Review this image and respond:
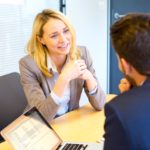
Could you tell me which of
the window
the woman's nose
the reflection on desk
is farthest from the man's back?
the window

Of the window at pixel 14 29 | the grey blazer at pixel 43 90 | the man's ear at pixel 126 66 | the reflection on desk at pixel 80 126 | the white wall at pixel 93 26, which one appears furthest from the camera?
the white wall at pixel 93 26

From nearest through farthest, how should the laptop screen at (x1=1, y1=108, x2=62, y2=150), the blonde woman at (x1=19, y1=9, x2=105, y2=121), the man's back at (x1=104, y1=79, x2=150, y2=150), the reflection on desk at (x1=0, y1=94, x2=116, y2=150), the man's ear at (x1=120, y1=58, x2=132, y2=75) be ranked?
1. the man's back at (x1=104, y1=79, x2=150, y2=150)
2. the man's ear at (x1=120, y1=58, x2=132, y2=75)
3. the laptop screen at (x1=1, y1=108, x2=62, y2=150)
4. the reflection on desk at (x1=0, y1=94, x2=116, y2=150)
5. the blonde woman at (x1=19, y1=9, x2=105, y2=121)

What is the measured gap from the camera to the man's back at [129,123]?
883 mm

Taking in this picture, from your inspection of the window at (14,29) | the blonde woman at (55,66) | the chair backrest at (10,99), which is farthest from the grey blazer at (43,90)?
the window at (14,29)

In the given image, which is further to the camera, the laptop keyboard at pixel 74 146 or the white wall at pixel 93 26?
the white wall at pixel 93 26

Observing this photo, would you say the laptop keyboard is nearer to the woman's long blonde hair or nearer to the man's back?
the man's back

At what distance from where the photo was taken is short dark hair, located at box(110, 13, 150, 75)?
97 cm

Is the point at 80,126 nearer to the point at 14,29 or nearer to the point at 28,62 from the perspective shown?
the point at 28,62

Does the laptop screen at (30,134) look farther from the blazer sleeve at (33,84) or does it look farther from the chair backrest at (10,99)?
the chair backrest at (10,99)

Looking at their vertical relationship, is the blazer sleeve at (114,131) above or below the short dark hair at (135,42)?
below

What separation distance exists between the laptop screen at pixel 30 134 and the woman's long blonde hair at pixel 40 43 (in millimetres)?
540

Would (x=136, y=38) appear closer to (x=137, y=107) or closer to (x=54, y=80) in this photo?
(x=137, y=107)

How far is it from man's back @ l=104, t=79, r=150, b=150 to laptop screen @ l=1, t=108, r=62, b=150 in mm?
452

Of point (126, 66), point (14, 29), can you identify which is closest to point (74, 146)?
point (126, 66)
